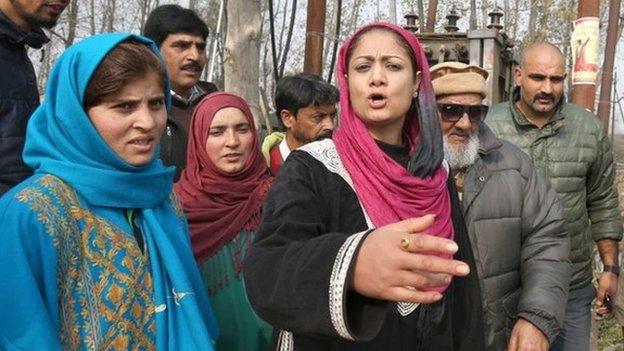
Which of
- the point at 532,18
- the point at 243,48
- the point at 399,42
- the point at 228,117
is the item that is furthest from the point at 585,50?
the point at 532,18

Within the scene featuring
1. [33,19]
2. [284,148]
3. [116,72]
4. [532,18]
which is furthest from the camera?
[532,18]

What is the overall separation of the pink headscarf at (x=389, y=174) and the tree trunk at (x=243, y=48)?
3405mm

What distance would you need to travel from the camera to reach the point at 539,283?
2572 mm

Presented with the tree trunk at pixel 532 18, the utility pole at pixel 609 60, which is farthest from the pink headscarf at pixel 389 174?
the tree trunk at pixel 532 18

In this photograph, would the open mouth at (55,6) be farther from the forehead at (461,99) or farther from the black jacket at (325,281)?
the forehead at (461,99)

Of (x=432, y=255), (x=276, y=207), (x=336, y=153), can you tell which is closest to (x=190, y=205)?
(x=336, y=153)

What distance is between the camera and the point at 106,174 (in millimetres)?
1889

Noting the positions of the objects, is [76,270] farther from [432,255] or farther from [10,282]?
[432,255]

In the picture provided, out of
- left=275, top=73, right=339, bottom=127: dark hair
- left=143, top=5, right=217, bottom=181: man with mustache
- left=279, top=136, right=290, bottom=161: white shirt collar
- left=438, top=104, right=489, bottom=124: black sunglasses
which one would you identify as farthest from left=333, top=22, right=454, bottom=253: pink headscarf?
left=275, top=73, right=339, bottom=127: dark hair

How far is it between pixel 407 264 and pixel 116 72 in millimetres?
1161

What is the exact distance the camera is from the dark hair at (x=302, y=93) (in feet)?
13.7

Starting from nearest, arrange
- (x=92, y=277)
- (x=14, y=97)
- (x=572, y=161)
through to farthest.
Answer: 1. (x=92, y=277)
2. (x=14, y=97)
3. (x=572, y=161)

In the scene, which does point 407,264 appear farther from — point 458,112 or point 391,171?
point 458,112

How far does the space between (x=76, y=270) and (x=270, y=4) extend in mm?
6141
